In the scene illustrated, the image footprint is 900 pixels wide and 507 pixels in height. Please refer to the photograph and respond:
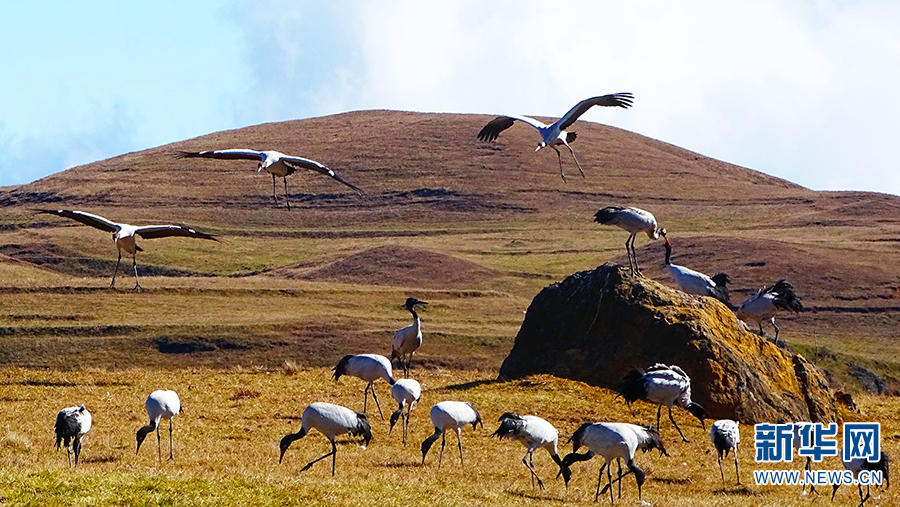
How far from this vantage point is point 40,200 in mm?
129000

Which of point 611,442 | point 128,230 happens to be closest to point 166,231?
point 128,230

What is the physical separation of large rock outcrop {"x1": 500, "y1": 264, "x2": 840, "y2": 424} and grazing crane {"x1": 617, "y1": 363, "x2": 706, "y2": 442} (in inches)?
138

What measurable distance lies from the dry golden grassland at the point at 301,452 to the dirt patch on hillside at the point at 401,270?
5649cm

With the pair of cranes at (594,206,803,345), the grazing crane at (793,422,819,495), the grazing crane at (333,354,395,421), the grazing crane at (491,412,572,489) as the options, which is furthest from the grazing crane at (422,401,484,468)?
the pair of cranes at (594,206,803,345)

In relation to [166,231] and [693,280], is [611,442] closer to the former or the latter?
[693,280]

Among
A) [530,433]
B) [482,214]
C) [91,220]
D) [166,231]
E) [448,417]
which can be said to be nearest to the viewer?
[530,433]

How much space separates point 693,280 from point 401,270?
61689 millimetres

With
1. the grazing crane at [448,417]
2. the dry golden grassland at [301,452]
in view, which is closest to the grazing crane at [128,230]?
the dry golden grassland at [301,452]

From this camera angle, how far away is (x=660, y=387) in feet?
59.9

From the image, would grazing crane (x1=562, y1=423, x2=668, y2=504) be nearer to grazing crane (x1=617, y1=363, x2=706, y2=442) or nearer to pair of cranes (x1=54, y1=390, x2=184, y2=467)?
grazing crane (x1=617, y1=363, x2=706, y2=442)

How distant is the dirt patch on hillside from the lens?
84188 millimetres

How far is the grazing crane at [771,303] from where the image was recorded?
28125 mm

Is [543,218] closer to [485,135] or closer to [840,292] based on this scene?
[840,292]

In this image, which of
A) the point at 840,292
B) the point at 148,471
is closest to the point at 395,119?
the point at 840,292
